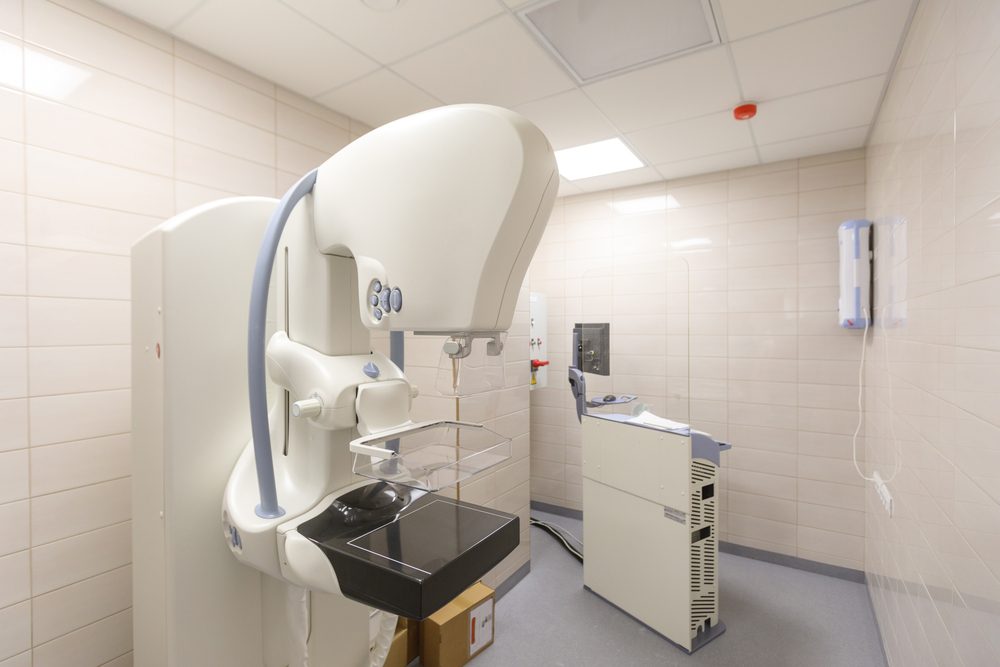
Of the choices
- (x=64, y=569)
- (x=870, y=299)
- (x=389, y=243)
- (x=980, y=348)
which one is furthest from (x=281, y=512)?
(x=870, y=299)

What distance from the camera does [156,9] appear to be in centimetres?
152

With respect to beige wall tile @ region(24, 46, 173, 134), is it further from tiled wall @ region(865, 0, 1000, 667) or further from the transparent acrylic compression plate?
tiled wall @ region(865, 0, 1000, 667)

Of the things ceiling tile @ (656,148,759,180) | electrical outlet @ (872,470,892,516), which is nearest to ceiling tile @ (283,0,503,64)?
ceiling tile @ (656,148,759,180)

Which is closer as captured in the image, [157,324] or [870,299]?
[157,324]

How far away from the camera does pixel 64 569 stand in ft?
4.66

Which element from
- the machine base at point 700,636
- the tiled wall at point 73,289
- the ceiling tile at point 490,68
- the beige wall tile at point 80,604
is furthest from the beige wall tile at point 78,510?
the machine base at point 700,636

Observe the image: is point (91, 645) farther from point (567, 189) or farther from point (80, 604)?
point (567, 189)

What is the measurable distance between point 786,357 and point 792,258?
1.98 feet

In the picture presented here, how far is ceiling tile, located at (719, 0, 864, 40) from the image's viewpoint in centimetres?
147

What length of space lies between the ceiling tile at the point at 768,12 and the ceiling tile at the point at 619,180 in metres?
1.42

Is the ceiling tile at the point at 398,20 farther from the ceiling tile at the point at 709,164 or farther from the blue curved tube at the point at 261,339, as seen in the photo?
the ceiling tile at the point at 709,164

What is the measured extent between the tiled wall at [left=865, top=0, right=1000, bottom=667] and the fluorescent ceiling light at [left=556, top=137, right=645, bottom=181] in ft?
3.98

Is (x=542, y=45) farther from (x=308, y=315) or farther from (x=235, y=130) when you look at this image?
(x=308, y=315)

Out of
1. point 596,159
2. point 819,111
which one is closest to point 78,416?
point 596,159
